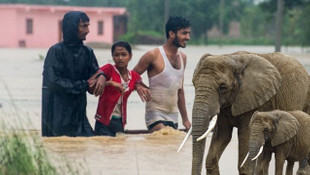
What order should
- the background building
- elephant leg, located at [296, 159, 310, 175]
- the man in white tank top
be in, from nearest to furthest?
elephant leg, located at [296, 159, 310, 175]
the man in white tank top
the background building

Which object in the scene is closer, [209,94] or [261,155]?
[209,94]

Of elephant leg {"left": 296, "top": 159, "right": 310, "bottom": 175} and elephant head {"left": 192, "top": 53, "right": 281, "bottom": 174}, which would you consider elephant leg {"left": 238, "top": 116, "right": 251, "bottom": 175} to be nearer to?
elephant head {"left": 192, "top": 53, "right": 281, "bottom": 174}

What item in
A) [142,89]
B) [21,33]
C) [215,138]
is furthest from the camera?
[21,33]

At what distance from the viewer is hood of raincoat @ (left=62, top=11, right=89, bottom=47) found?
10.8 meters

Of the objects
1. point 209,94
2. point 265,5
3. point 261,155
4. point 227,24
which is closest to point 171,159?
point 261,155

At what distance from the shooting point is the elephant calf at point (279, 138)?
7.95 m

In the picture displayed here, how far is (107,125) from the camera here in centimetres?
1102

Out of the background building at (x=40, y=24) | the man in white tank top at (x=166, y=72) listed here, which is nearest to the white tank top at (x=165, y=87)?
the man in white tank top at (x=166, y=72)

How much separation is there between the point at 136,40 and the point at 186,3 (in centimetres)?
1660

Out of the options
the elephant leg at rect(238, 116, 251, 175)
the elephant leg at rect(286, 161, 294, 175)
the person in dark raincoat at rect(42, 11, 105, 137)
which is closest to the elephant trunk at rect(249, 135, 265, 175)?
the elephant leg at rect(238, 116, 251, 175)

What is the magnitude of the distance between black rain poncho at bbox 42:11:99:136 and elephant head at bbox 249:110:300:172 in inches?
122

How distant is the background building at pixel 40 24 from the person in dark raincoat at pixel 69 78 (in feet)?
200

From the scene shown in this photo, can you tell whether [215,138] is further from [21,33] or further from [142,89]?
[21,33]

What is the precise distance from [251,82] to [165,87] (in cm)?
300
